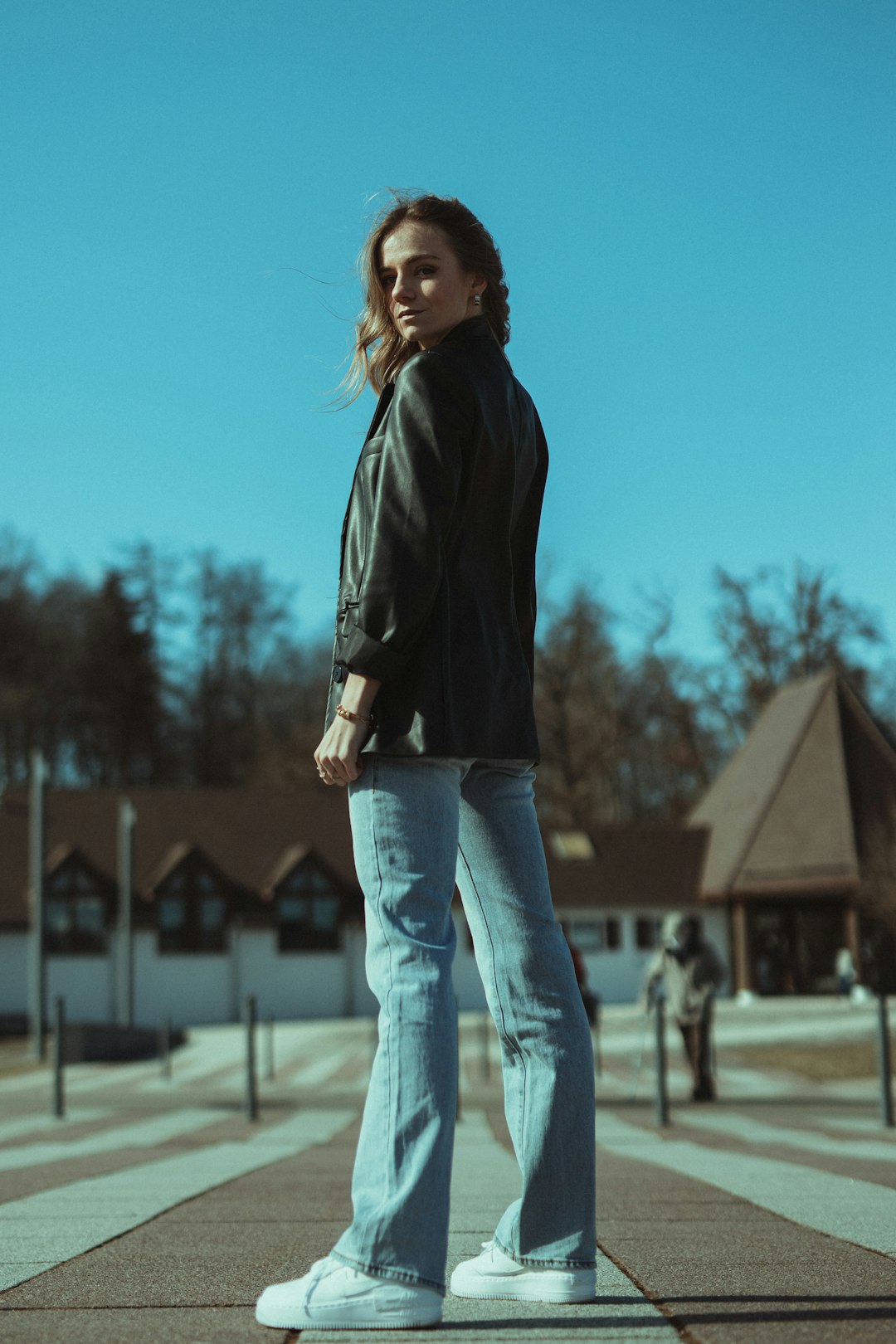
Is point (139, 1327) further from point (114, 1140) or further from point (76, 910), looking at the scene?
point (76, 910)

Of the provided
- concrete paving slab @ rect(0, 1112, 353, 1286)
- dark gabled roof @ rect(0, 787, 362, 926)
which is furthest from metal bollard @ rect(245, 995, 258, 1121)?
dark gabled roof @ rect(0, 787, 362, 926)

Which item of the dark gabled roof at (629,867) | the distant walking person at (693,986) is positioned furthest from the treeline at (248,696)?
the distant walking person at (693,986)

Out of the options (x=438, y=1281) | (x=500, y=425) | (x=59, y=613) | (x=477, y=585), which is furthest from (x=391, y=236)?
(x=59, y=613)

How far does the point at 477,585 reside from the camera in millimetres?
3131

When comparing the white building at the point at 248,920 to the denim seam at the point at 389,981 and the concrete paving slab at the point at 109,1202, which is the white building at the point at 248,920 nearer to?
the concrete paving slab at the point at 109,1202

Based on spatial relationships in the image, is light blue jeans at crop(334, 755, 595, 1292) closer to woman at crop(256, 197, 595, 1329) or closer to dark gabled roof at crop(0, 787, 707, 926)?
woman at crop(256, 197, 595, 1329)

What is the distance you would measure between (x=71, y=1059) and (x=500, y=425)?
2848 cm

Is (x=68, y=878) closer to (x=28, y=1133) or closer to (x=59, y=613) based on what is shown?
(x=59, y=613)

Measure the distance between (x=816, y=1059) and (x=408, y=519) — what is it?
80.2ft

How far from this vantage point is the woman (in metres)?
2.79

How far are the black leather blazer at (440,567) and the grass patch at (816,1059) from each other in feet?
66.7

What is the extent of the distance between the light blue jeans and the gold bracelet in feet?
0.23

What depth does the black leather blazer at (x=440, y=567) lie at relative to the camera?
2.98m

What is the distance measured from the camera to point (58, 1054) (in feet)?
46.2
